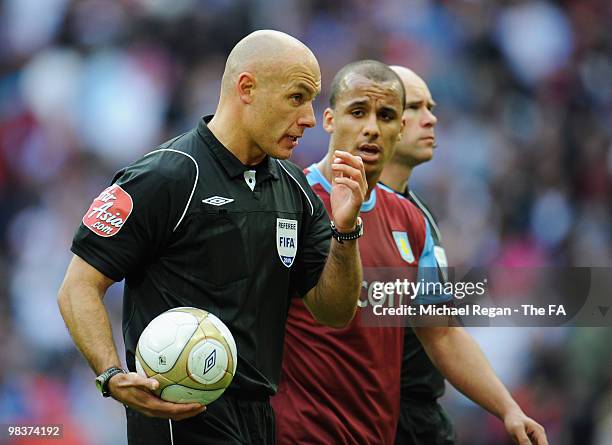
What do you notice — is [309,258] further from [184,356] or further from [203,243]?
[184,356]

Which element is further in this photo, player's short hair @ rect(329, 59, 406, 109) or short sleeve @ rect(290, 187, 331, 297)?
player's short hair @ rect(329, 59, 406, 109)

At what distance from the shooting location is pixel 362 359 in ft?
19.8

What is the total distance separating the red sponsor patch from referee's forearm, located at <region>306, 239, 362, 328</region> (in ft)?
3.09

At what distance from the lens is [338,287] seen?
5.16 m

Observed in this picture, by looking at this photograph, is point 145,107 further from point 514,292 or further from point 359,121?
point 359,121

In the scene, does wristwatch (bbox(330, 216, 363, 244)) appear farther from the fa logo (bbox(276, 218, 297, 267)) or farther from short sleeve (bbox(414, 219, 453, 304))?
short sleeve (bbox(414, 219, 453, 304))

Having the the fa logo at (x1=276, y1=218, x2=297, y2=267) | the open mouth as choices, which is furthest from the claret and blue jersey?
the the fa logo at (x1=276, y1=218, x2=297, y2=267)

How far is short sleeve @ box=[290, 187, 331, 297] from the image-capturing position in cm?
529

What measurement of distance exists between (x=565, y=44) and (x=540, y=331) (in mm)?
4483

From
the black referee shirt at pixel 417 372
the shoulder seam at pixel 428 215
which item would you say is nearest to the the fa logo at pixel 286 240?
the black referee shirt at pixel 417 372

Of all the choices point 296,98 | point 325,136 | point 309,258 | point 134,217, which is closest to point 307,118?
point 296,98

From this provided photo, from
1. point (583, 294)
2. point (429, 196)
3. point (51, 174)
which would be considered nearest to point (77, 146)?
point (51, 174)

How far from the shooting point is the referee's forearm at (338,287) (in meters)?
5.04

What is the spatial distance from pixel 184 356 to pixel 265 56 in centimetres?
137
